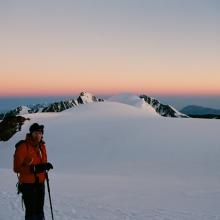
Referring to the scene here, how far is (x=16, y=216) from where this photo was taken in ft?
41.1

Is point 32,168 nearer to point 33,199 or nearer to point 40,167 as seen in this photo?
point 40,167

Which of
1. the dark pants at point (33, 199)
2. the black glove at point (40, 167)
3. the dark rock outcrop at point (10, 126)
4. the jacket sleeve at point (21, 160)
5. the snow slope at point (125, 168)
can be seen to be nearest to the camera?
the jacket sleeve at point (21, 160)

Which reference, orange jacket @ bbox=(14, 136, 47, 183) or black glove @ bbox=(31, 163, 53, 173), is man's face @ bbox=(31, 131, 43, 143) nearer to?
orange jacket @ bbox=(14, 136, 47, 183)

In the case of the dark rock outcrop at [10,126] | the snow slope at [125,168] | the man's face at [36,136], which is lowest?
the snow slope at [125,168]

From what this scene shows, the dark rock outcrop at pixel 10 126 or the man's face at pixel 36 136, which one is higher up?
the dark rock outcrop at pixel 10 126

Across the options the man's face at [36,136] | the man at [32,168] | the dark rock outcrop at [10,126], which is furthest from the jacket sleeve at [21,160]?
the dark rock outcrop at [10,126]

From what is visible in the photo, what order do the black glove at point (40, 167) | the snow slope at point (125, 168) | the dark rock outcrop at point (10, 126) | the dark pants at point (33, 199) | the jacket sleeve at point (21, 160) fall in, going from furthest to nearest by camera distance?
the dark rock outcrop at point (10, 126) < the snow slope at point (125, 168) < the dark pants at point (33, 199) < the black glove at point (40, 167) < the jacket sleeve at point (21, 160)

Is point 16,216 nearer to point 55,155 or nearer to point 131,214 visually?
point 131,214

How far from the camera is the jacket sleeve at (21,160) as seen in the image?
29.7ft

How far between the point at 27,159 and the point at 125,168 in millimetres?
21131

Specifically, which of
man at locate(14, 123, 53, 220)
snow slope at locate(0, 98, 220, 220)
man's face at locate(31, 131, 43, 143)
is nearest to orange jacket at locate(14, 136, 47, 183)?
man at locate(14, 123, 53, 220)

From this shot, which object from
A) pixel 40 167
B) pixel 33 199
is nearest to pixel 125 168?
pixel 33 199

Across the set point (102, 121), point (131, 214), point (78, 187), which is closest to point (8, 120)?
point (102, 121)

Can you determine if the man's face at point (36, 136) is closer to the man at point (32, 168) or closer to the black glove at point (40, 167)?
the man at point (32, 168)
